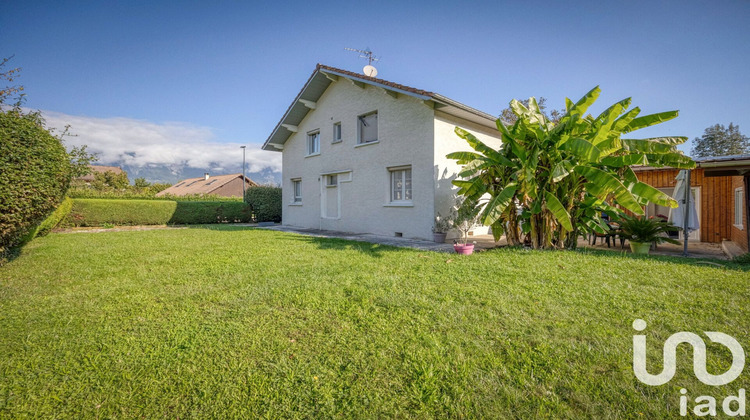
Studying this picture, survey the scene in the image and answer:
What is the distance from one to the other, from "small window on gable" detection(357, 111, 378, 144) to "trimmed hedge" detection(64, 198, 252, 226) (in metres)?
12.4

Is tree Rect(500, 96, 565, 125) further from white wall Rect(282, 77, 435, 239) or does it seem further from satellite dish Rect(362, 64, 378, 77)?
white wall Rect(282, 77, 435, 239)

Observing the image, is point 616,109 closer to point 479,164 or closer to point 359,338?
point 479,164

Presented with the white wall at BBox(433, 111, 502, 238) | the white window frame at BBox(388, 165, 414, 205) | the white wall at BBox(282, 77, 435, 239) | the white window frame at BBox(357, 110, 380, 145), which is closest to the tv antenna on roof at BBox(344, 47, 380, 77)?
the white wall at BBox(282, 77, 435, 239)

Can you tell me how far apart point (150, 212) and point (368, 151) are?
15.5m

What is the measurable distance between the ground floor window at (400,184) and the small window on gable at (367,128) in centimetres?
190

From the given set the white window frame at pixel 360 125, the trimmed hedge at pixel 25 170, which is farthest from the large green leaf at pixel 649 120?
the trimmed hedge at pixel 25 170

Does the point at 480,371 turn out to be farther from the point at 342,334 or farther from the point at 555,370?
the point at 342,334

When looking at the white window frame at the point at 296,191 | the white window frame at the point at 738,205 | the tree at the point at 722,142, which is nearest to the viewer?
the white window frame at the point at 738,205

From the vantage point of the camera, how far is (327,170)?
52.7ft

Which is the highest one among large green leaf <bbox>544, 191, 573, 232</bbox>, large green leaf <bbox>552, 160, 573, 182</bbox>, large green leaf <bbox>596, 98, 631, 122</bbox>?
large green leaf <bbox>596, 98, 631, 122</bbox>

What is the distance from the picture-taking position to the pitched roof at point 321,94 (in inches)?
430

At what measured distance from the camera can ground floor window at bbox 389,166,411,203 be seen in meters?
12.5

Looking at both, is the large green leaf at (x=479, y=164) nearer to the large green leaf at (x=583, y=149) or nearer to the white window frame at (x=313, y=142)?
the large green leaf at (x=583, y=149)

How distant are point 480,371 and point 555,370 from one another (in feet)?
2.13
